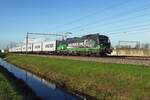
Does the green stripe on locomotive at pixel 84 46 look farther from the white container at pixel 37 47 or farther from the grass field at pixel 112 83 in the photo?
the white container at pixel 37 47

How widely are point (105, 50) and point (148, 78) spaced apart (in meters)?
30.7

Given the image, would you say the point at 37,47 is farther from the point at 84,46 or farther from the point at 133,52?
the point at 84,46

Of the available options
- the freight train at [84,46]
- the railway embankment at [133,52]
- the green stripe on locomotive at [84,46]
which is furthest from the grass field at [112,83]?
the railway embankment at [133,52]

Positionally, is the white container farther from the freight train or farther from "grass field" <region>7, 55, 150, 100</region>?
"grass field" <region>7, 55, 150, 100</region>

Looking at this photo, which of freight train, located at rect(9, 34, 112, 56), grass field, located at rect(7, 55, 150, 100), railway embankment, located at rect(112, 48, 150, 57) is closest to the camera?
grass field, located at rect(7, 55, 150, 100)

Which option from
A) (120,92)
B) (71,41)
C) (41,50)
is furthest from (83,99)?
(41,50)

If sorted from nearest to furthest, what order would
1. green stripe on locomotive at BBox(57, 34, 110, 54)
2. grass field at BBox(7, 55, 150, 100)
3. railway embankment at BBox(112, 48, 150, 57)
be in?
1. grass field at BBox(7, 55, 150, 100)
2. green stripe on locomotive at BBox(57, 34, 110, 54)
3. railway embankment at BBox(112, 48, 150, 57)

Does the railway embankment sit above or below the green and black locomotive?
below

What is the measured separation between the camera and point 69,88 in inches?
1099

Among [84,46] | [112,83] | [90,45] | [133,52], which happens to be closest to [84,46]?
[84,46]

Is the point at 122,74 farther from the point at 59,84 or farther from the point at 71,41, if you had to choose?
the point at 71,41

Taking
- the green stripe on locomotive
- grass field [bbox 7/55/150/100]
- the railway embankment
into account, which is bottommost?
grass field [bbox 7/55/150/100]

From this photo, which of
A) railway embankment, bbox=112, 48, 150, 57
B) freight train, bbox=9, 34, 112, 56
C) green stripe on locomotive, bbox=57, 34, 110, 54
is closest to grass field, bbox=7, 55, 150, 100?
green stripe on locomotive, bbox=57, 34, 110, 54

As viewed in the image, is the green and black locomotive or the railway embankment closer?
the green and black locomotive
